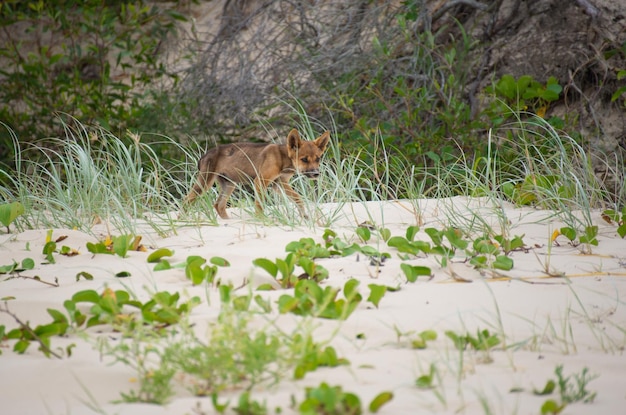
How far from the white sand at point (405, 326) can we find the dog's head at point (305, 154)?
2.06m

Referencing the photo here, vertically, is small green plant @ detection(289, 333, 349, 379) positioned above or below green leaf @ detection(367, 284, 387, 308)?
above

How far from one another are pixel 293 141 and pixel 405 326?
414cm

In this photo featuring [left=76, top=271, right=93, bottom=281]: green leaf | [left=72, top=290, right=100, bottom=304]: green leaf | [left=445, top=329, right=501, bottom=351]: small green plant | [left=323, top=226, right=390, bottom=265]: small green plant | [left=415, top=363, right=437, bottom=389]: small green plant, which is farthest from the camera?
[left=323, top=226, right=390, bottom=265]: small green plant

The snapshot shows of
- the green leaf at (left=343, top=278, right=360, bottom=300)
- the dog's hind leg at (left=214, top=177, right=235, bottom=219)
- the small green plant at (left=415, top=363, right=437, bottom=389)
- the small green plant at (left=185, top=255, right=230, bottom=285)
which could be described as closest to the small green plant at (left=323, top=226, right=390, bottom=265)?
the green leaf at (left=343, top=278, right=360, bottom=300)

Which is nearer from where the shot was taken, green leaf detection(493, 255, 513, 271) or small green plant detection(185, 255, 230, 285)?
small green plant detection(185, 255, 230, 285)

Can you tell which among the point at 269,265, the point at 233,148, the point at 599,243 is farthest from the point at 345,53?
the point at 269,265

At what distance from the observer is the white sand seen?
2631mm

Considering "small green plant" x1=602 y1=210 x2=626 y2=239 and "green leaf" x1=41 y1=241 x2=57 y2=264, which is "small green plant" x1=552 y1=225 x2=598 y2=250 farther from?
"green leaf" x1=41 y1=241 x2=57 y2=264

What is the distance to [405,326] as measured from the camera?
331 cm

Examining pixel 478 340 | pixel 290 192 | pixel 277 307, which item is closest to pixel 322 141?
pixel 290 192

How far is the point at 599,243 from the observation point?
4.96 m

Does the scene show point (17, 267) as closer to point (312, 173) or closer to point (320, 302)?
point (320, 302)

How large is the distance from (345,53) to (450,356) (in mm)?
6744

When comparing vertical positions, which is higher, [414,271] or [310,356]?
[310,356]
